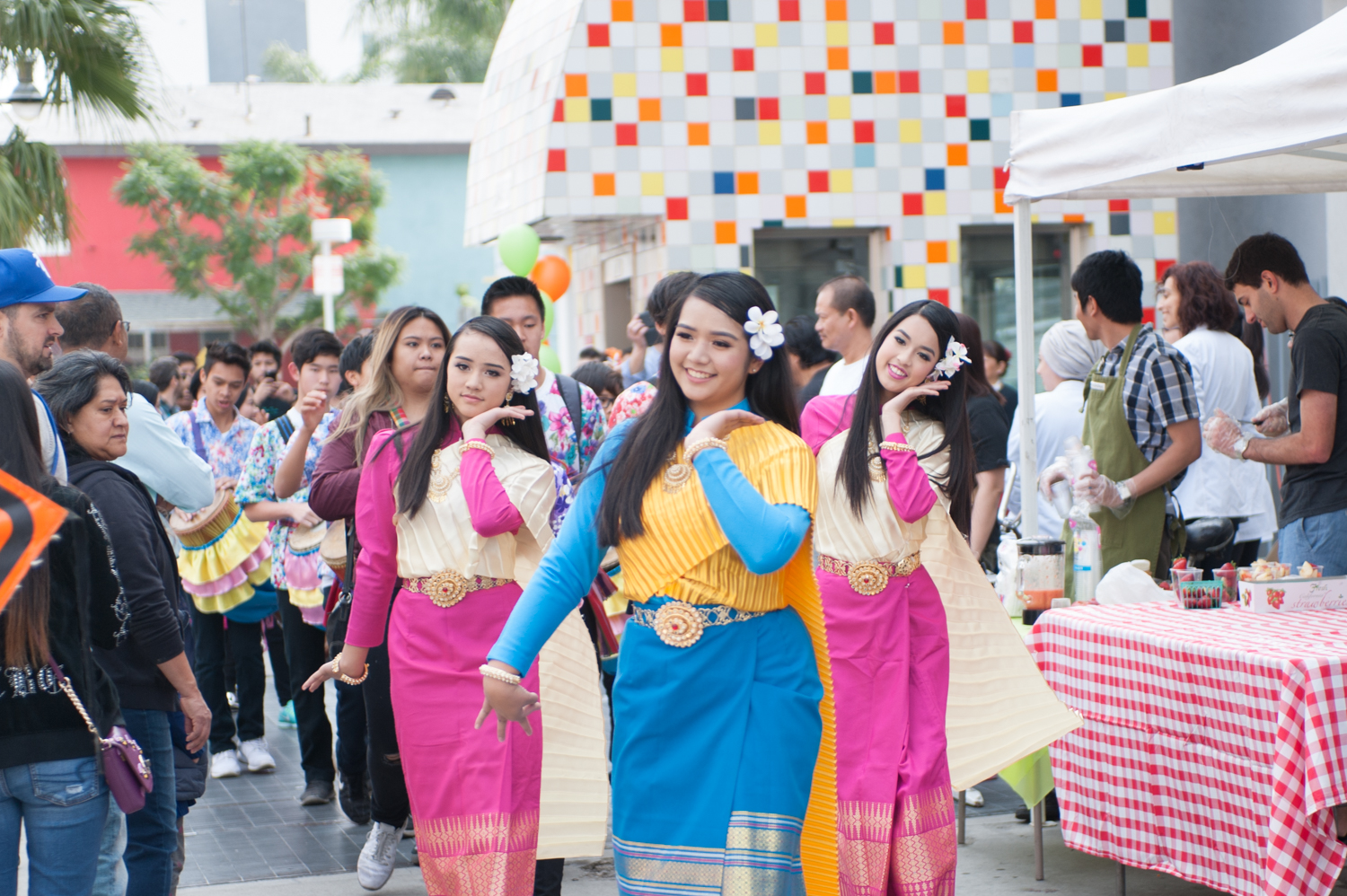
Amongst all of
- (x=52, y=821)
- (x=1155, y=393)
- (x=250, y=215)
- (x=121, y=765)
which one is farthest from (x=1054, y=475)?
(x=250, y=215)

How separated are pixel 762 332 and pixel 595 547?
1.86 feet

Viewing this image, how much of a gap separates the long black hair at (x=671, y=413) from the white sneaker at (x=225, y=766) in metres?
4.37

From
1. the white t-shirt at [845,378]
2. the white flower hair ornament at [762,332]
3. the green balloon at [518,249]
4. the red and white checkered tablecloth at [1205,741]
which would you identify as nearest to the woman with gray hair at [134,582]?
the white flower hair ornament at [762,332]

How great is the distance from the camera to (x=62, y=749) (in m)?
2.95

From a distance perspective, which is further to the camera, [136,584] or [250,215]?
[250,215]

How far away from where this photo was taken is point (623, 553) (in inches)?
114

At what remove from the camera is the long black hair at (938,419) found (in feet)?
13.4

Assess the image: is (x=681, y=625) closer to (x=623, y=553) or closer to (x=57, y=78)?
(x=623, y=553)

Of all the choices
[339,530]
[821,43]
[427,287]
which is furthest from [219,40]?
[339,530]

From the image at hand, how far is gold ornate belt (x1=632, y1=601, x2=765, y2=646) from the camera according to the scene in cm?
280

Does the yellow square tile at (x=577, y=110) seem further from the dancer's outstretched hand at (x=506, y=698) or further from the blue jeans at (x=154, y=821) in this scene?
the dancer's outstretched hand at (x=506, y=698)

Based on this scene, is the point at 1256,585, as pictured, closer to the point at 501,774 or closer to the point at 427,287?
the point at 501,774

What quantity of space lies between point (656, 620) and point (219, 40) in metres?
60.7

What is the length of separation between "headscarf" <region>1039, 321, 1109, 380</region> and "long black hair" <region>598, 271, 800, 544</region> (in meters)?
3.31
